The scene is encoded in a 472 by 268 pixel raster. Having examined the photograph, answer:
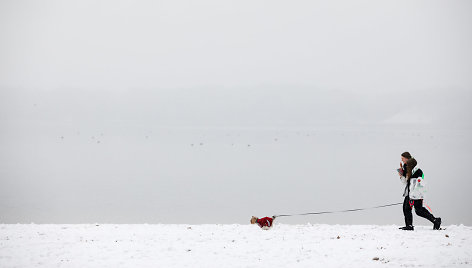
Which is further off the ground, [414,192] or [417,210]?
[414,192]

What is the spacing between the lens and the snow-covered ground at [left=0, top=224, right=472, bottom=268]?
10.6 m

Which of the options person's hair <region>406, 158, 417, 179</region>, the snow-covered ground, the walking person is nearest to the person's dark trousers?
the walking person

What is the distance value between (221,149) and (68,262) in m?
47.8

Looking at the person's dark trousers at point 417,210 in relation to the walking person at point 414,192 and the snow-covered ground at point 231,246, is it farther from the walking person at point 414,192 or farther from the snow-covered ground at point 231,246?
the snow-covered ground at point 231,246

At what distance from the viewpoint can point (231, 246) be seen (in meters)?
12.0

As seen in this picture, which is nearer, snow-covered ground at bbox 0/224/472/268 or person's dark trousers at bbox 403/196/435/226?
snow-covered ground at bbox 0/224/472/268

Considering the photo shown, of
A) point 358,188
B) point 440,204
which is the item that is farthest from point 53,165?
point 440,204

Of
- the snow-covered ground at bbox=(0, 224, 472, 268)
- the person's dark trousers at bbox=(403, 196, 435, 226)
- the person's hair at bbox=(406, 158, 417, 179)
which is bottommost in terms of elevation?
the snow-covered ground at bbox=(0, 224, 472, 268)

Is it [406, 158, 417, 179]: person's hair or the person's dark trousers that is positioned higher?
[406, 158, 417, 179]: person's hair

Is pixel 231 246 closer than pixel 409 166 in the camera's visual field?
Yes

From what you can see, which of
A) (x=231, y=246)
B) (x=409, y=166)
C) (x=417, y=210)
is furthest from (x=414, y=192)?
(x=231, y=246)

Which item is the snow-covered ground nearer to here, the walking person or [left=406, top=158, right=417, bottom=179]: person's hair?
the walking person

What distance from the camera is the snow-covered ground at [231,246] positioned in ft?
34.9

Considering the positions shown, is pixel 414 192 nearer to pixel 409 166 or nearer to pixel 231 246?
pixel 409 166
